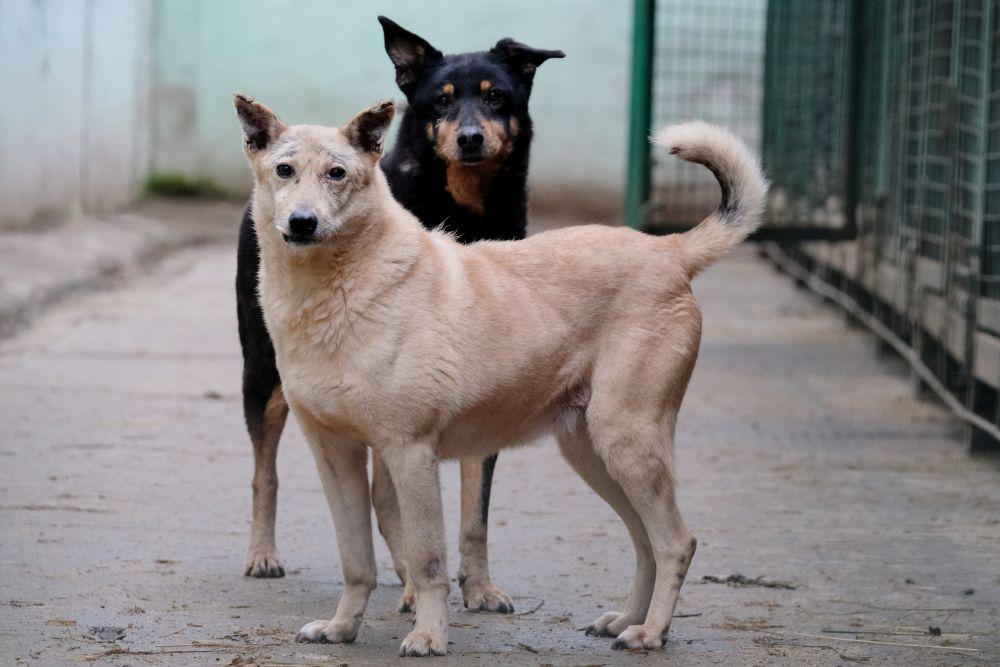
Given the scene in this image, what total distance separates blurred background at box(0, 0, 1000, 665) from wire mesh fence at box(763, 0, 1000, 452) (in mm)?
30

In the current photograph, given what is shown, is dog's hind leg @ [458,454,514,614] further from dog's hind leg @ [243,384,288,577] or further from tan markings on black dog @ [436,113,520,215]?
tan markings on black dog @ [436,113,520,215]

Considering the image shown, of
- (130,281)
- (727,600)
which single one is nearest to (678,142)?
(727,600)

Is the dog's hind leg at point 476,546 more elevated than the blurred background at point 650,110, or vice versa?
the blurred background at point 650,110

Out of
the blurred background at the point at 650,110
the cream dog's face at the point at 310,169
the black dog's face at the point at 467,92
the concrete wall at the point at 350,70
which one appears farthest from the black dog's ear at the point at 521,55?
the concrete wall at the point at 350,70

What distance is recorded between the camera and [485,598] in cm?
404

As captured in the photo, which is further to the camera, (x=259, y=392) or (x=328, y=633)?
(x=259, y=392)

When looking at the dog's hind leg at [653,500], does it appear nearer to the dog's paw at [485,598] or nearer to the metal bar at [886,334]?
the dog's paw at [485,598]

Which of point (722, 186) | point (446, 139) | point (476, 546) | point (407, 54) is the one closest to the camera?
point (722, 186)

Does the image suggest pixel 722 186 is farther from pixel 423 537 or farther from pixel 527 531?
pixel 527 531

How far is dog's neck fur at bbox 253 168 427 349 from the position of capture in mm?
3404

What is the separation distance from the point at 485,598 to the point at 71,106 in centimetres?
863

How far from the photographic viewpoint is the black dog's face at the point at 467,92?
437 cm

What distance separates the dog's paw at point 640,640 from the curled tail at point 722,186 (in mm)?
1011

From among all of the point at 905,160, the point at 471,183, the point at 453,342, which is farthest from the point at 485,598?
the point at 905,160
